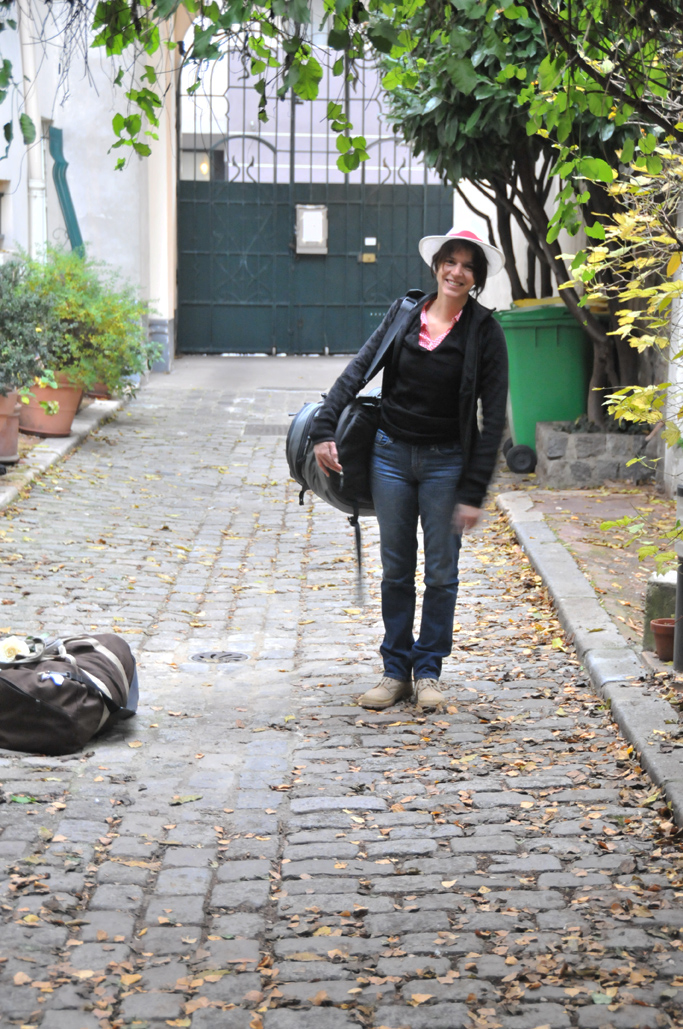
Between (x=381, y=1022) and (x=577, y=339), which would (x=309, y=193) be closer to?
(x=577, y=339)

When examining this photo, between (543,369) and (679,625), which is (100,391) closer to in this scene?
(543,369)

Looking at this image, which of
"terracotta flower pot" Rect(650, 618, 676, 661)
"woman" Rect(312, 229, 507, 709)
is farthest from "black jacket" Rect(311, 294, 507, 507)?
"terracotta flower pot" Rect(650, 618, 676, 661)

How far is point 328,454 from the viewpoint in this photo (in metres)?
4.90

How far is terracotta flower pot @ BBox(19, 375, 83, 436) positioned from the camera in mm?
11330

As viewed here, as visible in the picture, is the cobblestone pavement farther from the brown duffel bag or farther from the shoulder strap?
the shoulder strap

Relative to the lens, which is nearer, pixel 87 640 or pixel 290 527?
pixel 87 640

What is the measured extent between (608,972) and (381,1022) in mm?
616

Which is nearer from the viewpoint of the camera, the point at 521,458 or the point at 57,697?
the point at 57,697

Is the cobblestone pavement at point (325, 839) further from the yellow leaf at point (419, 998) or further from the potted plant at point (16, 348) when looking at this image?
→ the potted plant at point (16, 348)

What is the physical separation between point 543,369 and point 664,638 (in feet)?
17.0

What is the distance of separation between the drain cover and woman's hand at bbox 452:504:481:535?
1637 mm

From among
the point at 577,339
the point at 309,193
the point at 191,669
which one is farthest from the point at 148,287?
the point at 191,669

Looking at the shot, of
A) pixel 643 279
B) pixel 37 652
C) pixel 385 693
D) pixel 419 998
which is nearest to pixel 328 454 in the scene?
pixel 385 693

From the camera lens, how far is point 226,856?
3734mm
